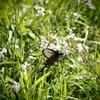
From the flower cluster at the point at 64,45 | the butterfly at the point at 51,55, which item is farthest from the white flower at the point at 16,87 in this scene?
the flower cluster at the point at 64,45

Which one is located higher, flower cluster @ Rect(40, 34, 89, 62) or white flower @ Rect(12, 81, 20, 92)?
flower cluster @ Rect(40, 34, 89, 62)

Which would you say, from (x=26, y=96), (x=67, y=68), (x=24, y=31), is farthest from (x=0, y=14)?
(x=26, y=96)

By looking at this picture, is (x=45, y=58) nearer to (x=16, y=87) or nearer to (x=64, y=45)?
(x=64, y=45)

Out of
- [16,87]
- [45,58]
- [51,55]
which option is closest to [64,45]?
[51,55]

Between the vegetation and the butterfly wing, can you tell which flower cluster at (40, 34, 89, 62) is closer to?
the vegetation

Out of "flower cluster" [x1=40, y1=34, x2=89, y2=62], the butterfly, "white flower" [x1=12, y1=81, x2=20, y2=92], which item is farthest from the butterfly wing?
"white flower" [x1=12, y1=81, x2=20, y2=92]

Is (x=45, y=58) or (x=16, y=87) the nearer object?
(x=16, y=87)

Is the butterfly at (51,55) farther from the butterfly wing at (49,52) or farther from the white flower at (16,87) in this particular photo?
the white flower at (16,87)

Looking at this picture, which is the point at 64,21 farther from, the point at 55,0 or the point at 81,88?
the point at 81,88
